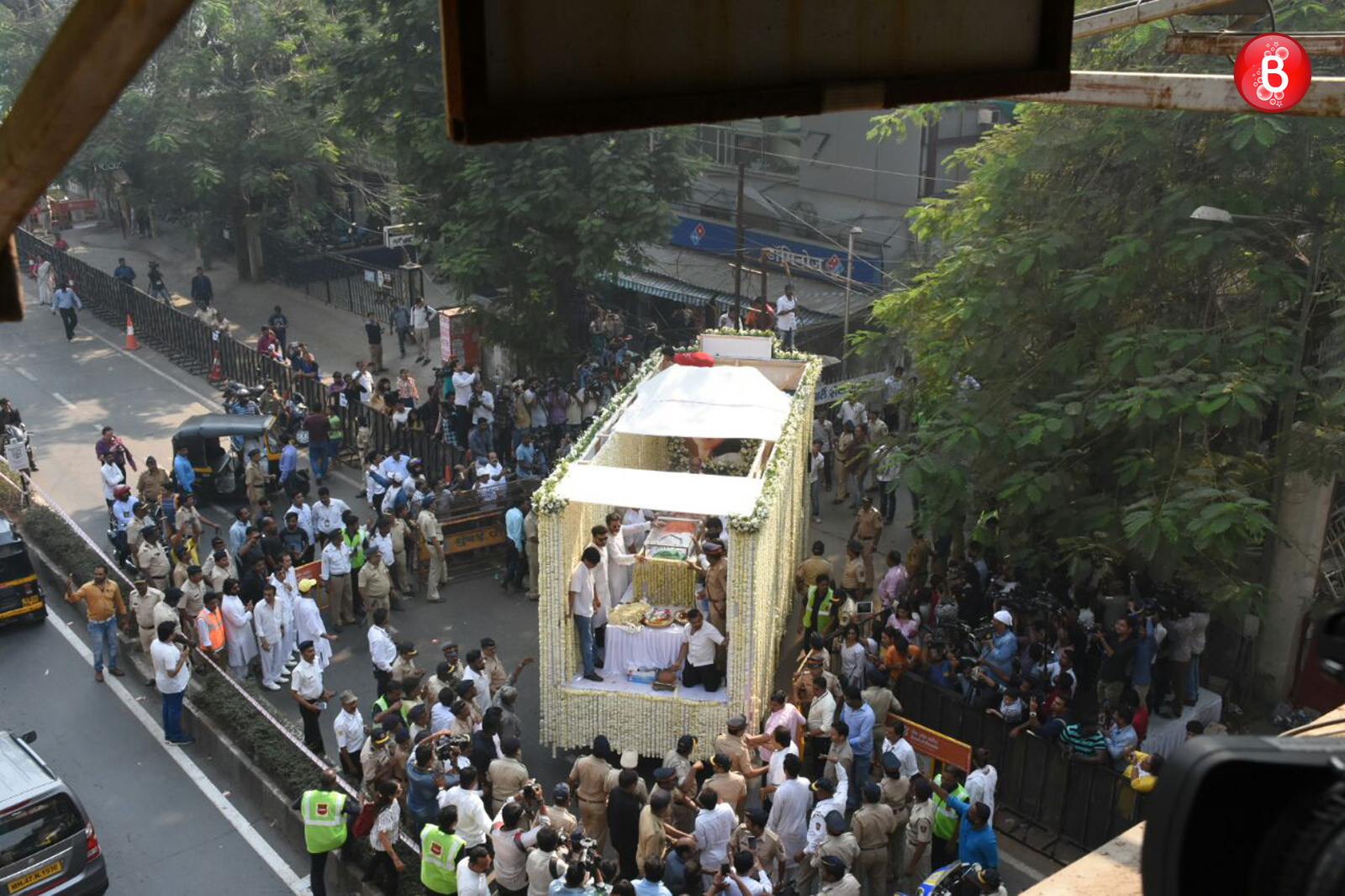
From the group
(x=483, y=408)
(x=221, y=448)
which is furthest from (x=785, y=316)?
(x=221, y=448)

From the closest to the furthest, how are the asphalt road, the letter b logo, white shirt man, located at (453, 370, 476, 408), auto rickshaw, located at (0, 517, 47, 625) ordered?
the letter b logo < the asphalt road < auto rickshaw, located at (0, 517, 47, 625) < white shirt man, located at (453, 370, 476, 408)

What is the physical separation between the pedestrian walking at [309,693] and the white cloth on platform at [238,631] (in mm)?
1629

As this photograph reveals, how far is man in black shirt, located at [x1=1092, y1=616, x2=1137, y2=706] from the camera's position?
13.1 metres

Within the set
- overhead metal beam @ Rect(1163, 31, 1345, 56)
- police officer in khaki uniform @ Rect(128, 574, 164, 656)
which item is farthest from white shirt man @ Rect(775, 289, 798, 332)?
overhead metal beam @ Rect(1163, 31, 1345, 56)

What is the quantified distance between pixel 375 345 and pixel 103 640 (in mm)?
13460

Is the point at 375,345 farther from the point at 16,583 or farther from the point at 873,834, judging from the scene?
the point at 873,834

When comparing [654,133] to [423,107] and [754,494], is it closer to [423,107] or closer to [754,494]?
[423,107]

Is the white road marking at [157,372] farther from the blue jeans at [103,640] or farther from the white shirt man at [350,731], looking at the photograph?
the white shirt man at [350,731]

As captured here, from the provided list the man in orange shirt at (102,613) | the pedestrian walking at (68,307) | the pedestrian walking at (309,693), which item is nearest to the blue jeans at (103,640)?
the man in orange shirt at (102,613)

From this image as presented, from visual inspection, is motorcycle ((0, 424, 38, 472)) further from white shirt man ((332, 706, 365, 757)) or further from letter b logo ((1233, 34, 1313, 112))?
letter b logo ((1233, 34, 1313, 112))

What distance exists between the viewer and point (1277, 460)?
13445 mm

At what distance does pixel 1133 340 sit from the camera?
44.2 feet

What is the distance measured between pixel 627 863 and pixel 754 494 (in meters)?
3.79

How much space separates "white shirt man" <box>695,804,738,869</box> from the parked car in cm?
522
